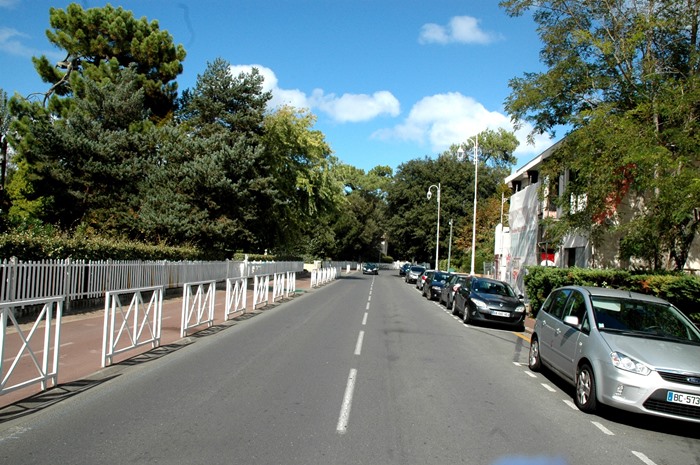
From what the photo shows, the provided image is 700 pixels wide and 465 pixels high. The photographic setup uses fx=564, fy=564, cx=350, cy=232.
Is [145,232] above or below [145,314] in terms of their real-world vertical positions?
above

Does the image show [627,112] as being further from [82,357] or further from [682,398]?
[82,357]

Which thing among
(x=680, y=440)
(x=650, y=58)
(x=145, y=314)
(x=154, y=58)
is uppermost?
(x=154, y=58)

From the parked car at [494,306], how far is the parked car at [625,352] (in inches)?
280

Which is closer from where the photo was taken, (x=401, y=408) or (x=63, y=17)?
(x=401, y=408)

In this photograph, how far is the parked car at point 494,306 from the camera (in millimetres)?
16469

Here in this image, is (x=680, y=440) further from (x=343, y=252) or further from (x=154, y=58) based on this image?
(x=343, y=252)

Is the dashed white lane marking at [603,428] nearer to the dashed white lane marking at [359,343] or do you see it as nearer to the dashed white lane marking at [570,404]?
the dashed white lane marking at [570,404]

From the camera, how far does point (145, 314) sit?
32.4ft

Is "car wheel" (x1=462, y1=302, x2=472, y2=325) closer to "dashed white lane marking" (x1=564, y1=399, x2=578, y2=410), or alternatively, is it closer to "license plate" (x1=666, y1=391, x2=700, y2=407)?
"dashed white lane marking" (x1=564, y1=399, x2=578, y2=410)

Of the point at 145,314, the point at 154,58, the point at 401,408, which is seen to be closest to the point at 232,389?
the point at 401,408

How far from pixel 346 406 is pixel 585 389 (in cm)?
305

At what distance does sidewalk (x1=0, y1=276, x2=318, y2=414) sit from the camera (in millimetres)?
6624

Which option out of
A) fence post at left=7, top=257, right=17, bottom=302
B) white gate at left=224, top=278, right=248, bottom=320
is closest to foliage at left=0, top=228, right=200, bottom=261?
fence post at left=7, top=257, right=17, bottom=302

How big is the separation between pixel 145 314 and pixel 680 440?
814cm
